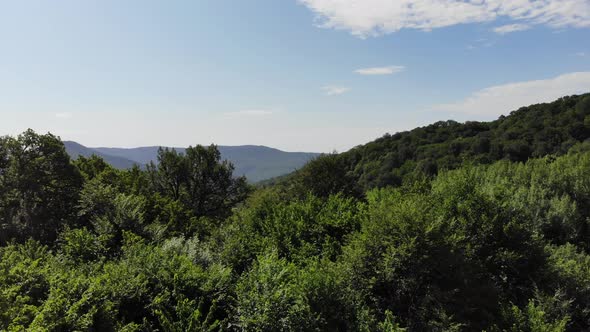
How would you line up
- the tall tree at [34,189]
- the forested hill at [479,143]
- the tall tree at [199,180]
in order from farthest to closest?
the forested hill at [479,143] → the tall tree at [199,180] → the tall tree at [34,189]

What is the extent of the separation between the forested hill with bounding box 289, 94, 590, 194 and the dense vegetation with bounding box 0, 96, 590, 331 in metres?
33.8

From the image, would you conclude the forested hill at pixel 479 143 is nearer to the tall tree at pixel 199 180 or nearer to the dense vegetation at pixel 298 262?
the tall tree at pixel 199 180

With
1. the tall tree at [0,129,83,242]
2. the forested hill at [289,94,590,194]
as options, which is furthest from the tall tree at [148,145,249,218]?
the forested hill at [289,94,590,194]

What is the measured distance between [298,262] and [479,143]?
75566 millimetres

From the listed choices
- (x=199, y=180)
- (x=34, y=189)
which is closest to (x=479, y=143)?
(x=199, y=180)

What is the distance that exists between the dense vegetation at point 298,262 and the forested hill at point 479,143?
3384 cm

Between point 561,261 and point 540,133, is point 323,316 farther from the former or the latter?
point 540,133

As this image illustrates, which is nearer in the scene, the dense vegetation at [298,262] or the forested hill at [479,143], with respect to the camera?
the dense vegetation at [298,262]

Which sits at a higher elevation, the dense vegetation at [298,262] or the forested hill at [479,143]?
the forested hill at [479,143]

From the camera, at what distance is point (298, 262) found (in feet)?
63.7

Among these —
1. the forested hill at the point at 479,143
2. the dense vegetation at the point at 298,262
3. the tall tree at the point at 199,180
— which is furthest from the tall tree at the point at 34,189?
the forested hill at the point at 479,143

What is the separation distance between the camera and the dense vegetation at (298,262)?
12336 millimetres

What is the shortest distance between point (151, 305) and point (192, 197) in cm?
3354

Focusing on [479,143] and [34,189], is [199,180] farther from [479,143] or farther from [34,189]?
[479,143]
